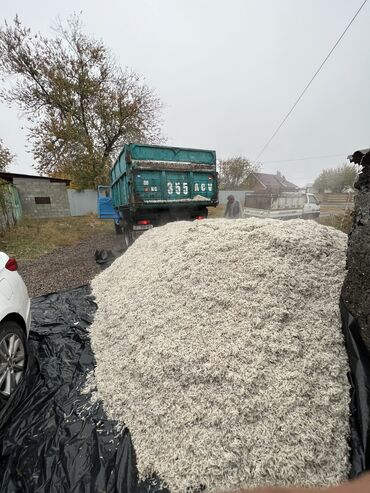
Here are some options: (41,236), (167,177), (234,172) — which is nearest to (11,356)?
(167,177)

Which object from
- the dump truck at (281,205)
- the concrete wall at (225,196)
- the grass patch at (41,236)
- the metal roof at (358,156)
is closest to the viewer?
the metal roof at (358,156)

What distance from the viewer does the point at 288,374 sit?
5.47 ft

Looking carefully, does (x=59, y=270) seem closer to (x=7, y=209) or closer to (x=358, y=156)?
(x=358, y=156)

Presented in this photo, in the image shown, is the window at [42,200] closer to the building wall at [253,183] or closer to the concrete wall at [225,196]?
the concrete wall at [225,196]

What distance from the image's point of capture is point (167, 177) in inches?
243

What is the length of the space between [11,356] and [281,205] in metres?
12.5

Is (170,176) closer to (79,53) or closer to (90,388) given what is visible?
(90,388)

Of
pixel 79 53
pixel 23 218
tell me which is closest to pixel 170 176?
pixel 23 218

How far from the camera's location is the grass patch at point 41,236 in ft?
26.2

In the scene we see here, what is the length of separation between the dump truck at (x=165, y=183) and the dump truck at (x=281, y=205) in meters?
5.59

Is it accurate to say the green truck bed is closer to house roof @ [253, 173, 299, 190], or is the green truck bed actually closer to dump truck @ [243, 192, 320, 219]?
dump truck @ [243, 192, 320, 219]

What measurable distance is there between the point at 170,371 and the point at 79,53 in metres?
21.1

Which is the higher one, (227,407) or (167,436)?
(227,407)

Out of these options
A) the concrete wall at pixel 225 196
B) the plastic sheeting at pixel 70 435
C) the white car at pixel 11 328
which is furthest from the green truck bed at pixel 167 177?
the concrete wall at pixel 225 196
